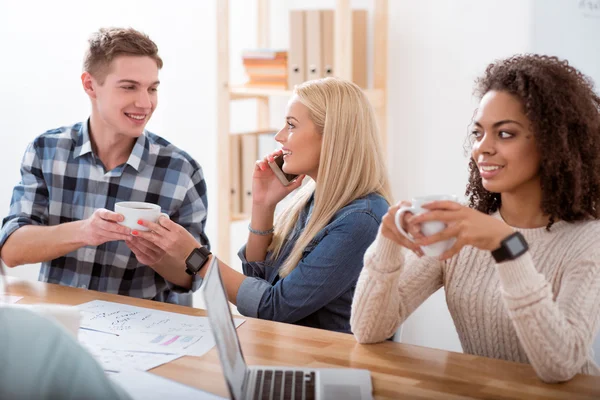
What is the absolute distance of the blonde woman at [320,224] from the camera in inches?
74.6

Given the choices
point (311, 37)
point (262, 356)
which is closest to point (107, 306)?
point (262, 356)

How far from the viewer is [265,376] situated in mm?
1398

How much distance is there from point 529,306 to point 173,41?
2885 millimetres

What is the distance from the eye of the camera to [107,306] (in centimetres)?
186

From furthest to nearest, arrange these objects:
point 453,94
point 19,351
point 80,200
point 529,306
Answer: point 453,94, point 80,200, point 529,306, point 19,351

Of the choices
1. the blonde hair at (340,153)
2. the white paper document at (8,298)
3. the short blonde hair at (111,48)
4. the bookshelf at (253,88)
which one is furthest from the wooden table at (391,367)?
the bookshelf at (253,88)

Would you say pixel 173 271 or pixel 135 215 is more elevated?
pixel 135 215

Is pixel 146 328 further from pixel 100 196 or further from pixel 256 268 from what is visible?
pixel 100 196

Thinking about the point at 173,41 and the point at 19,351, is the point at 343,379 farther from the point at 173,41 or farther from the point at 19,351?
the point at 173,41

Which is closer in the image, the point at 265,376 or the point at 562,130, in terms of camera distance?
the point at 265,376

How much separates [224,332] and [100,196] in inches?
48.3

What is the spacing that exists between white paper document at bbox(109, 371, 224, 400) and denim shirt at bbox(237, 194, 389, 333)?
0.52m

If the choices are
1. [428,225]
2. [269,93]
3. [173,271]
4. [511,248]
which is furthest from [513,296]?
[269,93]

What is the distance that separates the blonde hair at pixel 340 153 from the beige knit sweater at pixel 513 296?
0.33 metres
